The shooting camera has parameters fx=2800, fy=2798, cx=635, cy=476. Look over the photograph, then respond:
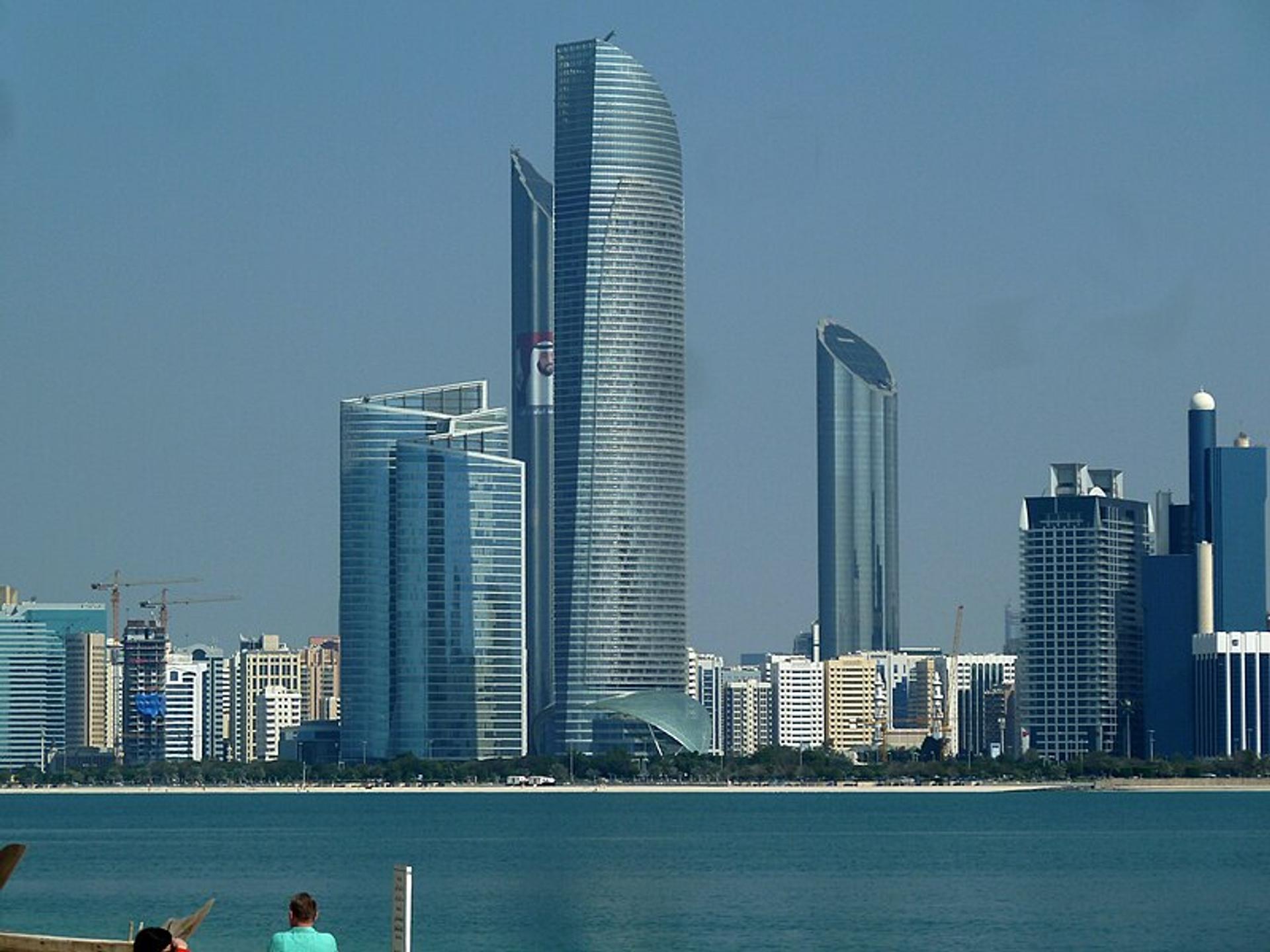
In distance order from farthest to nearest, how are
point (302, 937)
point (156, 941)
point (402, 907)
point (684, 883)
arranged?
point (684, 883), point (402, 907), point (302, 937), point (156, 941)

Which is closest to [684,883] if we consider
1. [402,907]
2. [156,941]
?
[402,907]

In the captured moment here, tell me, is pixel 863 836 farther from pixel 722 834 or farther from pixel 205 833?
pixel 205 833

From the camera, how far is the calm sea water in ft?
236

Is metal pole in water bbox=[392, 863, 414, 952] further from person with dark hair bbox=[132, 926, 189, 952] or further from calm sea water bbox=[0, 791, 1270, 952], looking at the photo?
calm sea water bbox=[0, 791, 1270, 952]

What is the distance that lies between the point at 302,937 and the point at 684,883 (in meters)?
73.8

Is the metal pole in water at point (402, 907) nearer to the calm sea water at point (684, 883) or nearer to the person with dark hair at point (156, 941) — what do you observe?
the person with dark hair at point (156, 941)

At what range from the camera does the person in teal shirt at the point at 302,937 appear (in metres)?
21.5

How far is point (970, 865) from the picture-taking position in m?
109

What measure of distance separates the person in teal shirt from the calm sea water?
139 ft

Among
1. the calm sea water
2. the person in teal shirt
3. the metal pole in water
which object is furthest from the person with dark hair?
the calm sea water

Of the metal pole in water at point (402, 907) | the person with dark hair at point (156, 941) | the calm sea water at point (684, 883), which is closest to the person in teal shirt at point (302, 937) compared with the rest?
the person with dark hair at point (156, 941)

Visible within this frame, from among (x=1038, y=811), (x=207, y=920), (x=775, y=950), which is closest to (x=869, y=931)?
(x=775, y=950)

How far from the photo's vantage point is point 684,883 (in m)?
94.7

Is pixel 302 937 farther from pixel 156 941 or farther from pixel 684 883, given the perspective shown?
pixel 684 883
